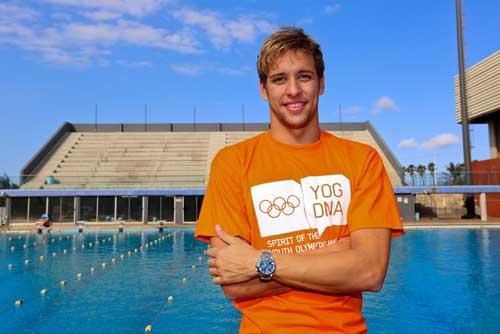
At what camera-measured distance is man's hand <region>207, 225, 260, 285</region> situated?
183 cm

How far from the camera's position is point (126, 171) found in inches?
1531

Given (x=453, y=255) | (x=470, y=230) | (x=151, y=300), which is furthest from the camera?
(x=470, y=230)

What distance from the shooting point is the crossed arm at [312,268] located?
5.83 ft

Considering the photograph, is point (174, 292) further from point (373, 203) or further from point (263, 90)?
point (373, 203)

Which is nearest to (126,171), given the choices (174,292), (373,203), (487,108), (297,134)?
(174,292)

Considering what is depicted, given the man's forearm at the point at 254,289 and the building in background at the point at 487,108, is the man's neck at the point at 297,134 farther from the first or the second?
the building in background at the point at 487,108

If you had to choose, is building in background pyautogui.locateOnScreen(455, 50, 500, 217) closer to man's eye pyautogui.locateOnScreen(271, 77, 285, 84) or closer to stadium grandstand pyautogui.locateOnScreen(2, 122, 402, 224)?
stadium grandstand pyautogui.locateOnScreen(2, 122, 402, 224)

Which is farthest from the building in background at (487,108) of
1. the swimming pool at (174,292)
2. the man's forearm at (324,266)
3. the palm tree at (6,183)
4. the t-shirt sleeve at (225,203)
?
the palm tree at (6,183)

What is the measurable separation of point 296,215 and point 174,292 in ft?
30.5

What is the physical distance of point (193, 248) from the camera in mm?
19188

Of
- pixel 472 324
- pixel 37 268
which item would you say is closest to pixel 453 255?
pixel 472 324

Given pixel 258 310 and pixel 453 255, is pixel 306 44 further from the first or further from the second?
pixel 453 255

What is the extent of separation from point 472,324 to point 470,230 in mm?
20370

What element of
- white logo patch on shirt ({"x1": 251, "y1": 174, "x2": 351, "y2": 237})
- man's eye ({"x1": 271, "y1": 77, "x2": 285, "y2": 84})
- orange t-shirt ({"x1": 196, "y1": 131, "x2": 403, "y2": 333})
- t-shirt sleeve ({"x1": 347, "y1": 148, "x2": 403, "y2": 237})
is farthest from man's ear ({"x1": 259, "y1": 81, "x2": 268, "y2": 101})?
t-shirt sleeve ({"x1": 347, "y1": 148, "x2": 403, "y2": 237})
